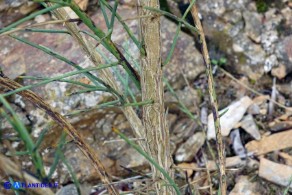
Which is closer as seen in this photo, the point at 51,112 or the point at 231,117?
the point at 51,112

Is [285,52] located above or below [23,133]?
above

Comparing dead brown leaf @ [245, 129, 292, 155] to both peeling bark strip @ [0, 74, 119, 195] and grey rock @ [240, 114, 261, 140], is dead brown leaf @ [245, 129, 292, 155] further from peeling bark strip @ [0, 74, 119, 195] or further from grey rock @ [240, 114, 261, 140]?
peeling bark strip @ [0, 74, 119, 195]

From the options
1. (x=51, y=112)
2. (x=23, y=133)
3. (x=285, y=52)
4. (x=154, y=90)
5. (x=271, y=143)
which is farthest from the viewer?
(x=285, y=52)

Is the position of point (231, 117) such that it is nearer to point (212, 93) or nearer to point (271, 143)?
point (271, 143)

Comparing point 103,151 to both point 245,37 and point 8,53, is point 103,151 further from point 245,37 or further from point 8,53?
point 245,37

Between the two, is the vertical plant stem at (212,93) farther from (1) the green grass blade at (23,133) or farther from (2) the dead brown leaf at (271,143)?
(2) the dead brown leaf at (271,143)

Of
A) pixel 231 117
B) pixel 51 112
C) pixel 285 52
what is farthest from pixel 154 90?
pixel 285 52
